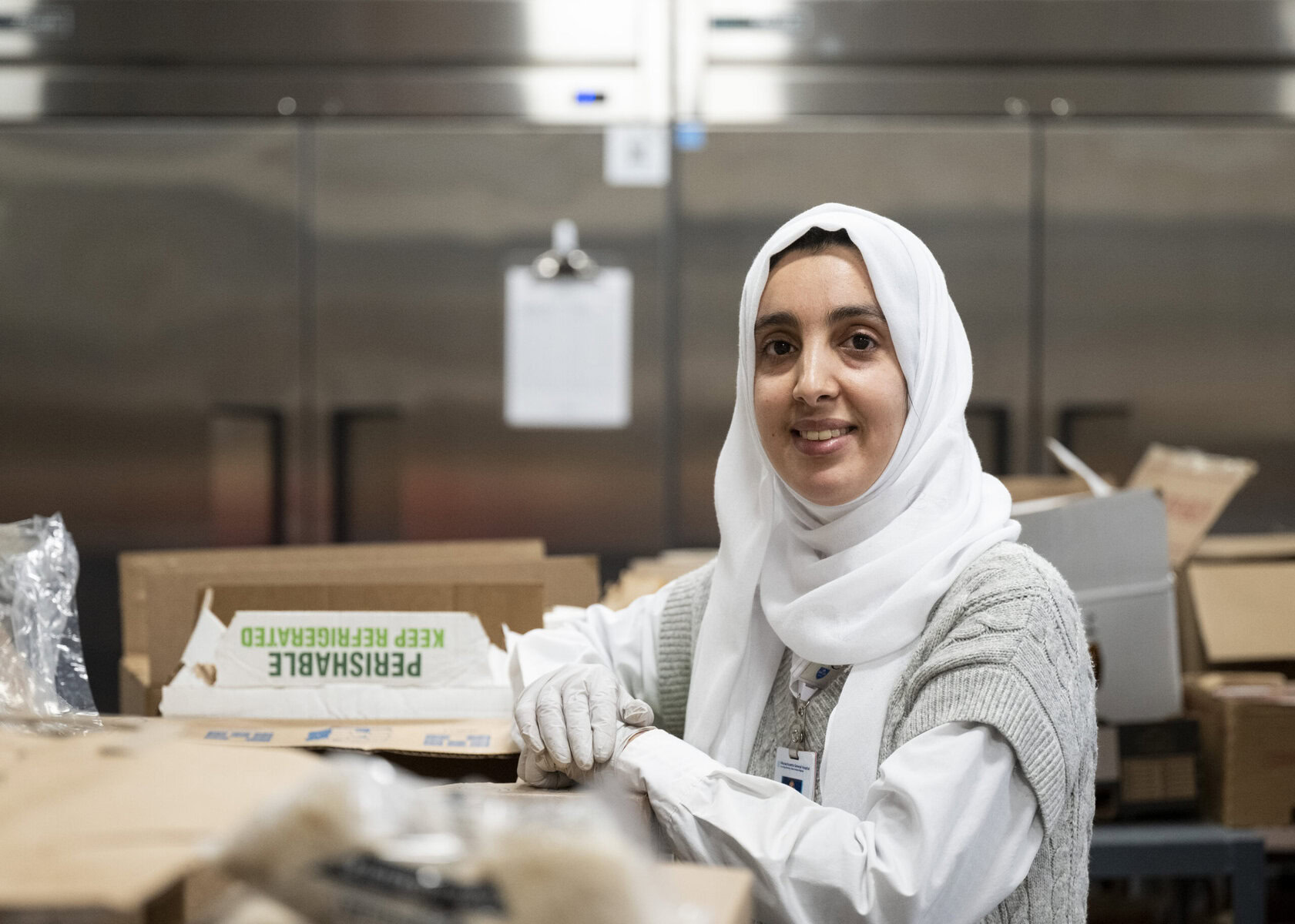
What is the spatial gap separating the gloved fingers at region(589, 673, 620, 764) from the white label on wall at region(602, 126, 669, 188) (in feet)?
5.87

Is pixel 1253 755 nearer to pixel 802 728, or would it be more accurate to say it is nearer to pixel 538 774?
pixel 802 728

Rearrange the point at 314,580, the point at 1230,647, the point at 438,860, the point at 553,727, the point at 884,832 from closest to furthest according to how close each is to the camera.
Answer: the point at 438,860 < the point at 884,832 < the point at 553,727 < the point at 314,580 < the point at 1230,647

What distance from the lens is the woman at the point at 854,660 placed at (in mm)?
1014

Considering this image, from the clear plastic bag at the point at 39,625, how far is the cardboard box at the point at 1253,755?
5.59 feet

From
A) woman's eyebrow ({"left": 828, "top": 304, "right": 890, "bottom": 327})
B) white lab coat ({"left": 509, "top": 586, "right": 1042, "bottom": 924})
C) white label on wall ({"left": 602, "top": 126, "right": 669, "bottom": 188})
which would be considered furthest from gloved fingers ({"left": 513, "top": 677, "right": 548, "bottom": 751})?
white label on wall ({"left": 602, "top": 126, "right": 669, "bottom": 188})

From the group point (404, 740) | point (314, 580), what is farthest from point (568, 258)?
point (404, 740)

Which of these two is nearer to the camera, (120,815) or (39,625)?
(120,815)

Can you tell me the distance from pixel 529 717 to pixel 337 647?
11.6 inches

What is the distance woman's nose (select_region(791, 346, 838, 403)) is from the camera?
123cm

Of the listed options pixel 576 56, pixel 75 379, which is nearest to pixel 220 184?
pixel 75 379

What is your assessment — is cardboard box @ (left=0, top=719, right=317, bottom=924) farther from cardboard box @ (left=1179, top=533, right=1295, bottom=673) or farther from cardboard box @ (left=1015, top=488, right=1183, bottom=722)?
cardboard box @ (left=1179, top=533, right=1295, bottom=673)

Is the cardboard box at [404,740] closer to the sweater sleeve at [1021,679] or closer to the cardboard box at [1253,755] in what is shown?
the sweater sleeve at [1021,679]

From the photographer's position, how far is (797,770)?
122 cm

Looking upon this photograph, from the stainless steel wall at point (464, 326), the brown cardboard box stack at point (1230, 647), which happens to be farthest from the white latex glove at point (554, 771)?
the stainless steel wall at point (464, 326)
